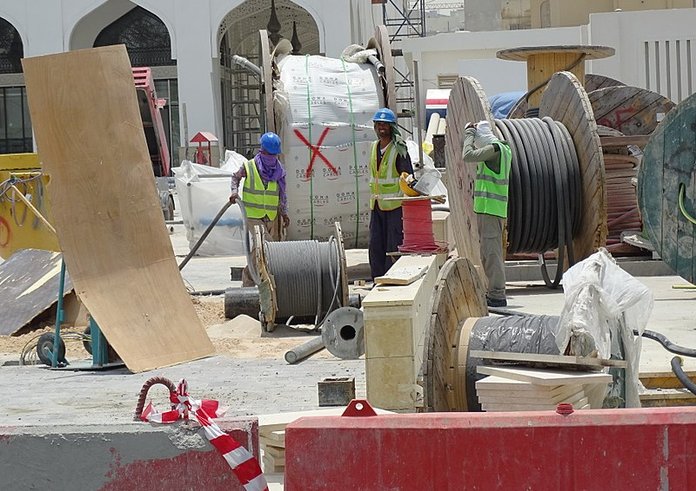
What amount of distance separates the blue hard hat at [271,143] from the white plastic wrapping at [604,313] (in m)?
7.07

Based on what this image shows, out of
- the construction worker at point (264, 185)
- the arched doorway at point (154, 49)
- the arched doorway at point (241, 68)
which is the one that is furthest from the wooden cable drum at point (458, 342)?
the arched doorway at point (154, 49)

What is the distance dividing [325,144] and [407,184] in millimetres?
2634

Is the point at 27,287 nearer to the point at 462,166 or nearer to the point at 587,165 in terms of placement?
the point at 462,166

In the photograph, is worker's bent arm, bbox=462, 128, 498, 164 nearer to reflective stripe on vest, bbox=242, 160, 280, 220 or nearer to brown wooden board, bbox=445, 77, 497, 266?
brown wooden board, bbox=445, 77, 497, 266

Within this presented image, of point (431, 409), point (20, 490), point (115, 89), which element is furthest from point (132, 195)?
point (20, 490)

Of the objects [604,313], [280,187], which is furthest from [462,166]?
[604,313]

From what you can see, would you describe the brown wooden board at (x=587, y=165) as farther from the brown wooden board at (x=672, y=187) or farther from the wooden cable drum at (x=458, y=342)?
the wooden cable drum at (x=458, y=342)

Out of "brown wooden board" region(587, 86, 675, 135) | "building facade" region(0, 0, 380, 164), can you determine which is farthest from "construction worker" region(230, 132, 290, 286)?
"building facade" region(0, 0, 380, 164)

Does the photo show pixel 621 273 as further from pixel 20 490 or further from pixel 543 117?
pixel 543 117

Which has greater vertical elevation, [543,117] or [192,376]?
[543,117]

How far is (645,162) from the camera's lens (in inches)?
371

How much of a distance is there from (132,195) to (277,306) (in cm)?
161

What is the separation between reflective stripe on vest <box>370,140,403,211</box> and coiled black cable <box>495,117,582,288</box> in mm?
1409

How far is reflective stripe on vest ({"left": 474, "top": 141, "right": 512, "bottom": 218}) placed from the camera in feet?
34.3
